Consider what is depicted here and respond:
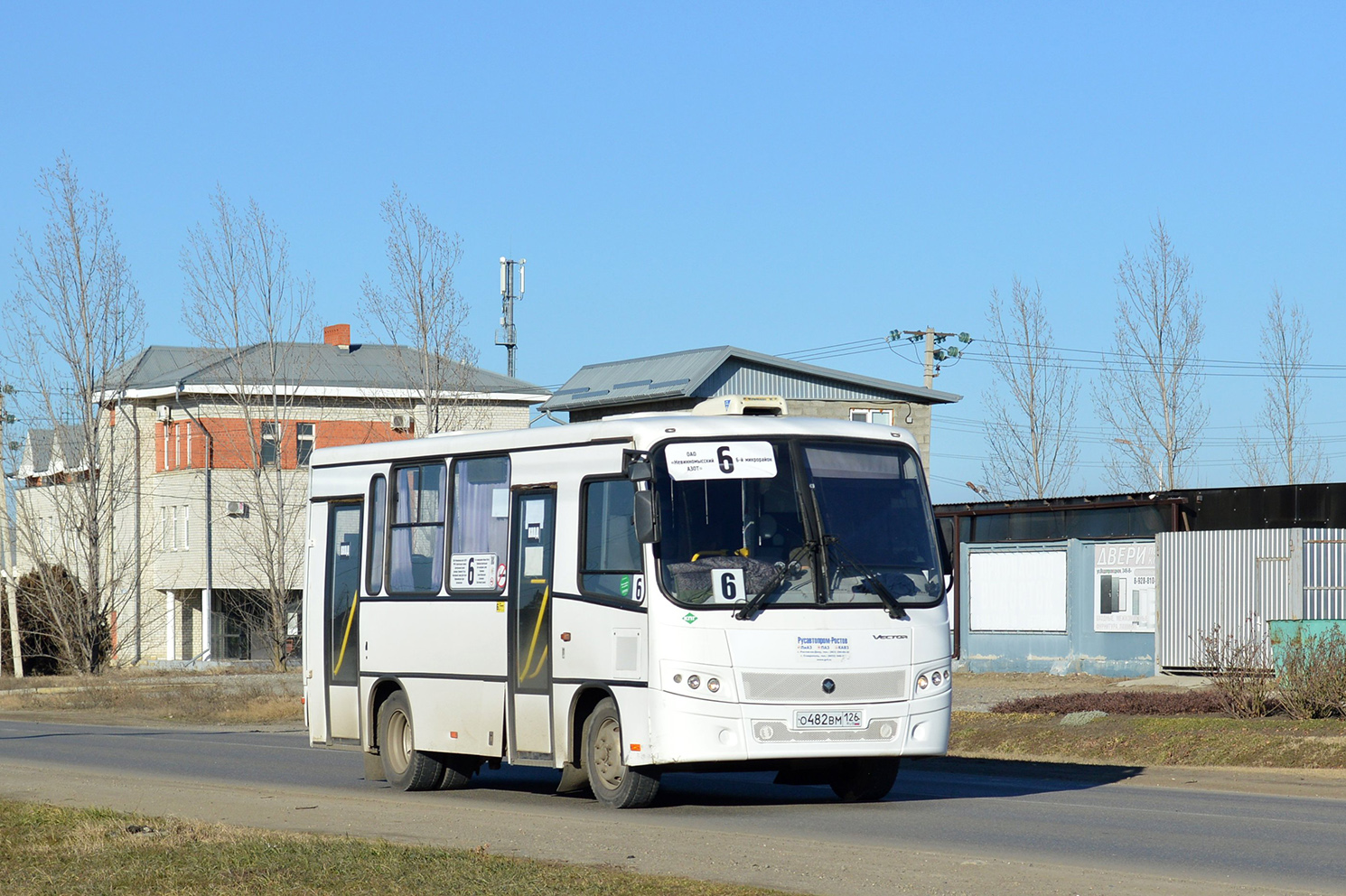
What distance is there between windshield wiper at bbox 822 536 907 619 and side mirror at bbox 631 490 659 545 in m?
1.33

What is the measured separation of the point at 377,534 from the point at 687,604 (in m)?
4.58

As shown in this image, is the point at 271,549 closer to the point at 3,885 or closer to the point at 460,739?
the point at 460,739

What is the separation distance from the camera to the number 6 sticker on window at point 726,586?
13.3 meters

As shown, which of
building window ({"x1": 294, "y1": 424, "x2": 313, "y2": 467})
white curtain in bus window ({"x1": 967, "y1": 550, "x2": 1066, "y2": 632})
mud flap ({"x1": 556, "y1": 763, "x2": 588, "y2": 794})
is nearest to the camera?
mud flap ({"x1": 556, "y1": 763, "x2": 588, "y2": 794})

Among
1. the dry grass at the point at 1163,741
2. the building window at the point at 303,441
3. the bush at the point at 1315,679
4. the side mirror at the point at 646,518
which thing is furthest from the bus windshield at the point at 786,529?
the building window at the point at 303,441

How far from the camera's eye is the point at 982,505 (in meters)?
39.8

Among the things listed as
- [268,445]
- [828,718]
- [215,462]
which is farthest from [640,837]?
[215,462]

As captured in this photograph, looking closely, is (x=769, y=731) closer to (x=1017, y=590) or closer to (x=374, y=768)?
(x=374, y=768)

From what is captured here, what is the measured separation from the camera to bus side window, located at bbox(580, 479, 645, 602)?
13570 mm

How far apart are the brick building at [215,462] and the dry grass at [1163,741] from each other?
35.7 metres

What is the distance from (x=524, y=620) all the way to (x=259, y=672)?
126 ft

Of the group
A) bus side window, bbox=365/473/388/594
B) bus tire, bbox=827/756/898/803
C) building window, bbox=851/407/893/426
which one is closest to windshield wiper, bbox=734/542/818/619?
bus tire, bbox=827/756/898/803

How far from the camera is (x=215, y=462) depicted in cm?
5938

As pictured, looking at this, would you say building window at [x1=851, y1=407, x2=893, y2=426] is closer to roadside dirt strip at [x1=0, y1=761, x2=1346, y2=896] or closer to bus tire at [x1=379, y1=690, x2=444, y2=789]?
roadside dirt strip at [x1=0, y1=761, x2=1346, y2=896]
